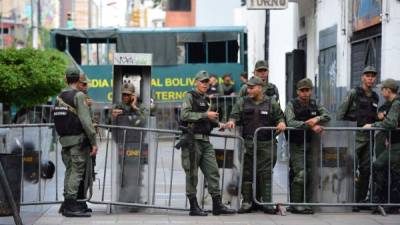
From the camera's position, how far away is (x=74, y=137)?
11297 millimetres

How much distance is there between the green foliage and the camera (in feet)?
74.0

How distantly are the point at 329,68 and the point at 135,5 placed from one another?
46.5 metres

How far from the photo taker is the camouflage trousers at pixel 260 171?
1183cm

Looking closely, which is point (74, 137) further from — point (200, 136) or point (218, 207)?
point (218, 207)

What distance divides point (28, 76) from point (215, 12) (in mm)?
18435

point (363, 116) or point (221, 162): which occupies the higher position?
point (363, 116)

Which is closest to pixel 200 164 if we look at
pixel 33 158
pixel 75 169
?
pixel 75 169

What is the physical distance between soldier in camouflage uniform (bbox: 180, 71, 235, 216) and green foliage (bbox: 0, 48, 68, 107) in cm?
1182

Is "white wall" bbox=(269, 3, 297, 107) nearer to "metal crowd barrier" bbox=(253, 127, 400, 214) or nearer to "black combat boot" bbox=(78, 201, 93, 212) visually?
"metal crowd barrier" bbox=(253, 127, 400, 214)

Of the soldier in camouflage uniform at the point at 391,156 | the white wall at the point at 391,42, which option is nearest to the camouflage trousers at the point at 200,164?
the soldier in camouflage uniform at the point at 391,156

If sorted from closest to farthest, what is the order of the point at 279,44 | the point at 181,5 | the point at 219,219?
the point at 219,219 → the point at 279,44 → the point at 181,5

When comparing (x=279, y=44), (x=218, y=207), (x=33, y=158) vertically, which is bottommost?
(x=218, y=207)

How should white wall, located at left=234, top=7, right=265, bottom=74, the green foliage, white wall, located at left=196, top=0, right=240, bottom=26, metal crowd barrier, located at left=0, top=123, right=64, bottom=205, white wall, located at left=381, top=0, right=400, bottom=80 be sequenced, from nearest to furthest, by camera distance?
metal crowd barrier, located at left=0, top=123, right=64, bottom=205 < white wall, located at left=381, top=0, right=400, bottom=80 < the green foliage < white wall, located at left=234, top=7, right=265, bottom=74 < white wall, located at left=196, top=0, right=240, bottom=26

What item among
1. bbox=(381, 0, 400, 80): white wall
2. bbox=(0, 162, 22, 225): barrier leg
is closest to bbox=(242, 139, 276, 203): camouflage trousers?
bbox=(381, 0, 400, 80): white wall
